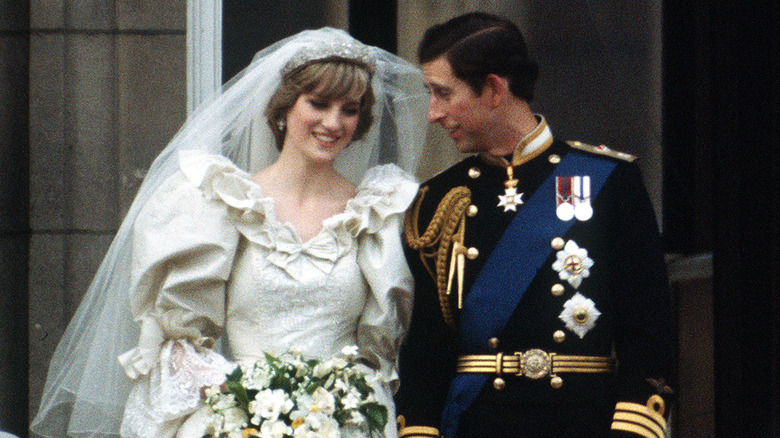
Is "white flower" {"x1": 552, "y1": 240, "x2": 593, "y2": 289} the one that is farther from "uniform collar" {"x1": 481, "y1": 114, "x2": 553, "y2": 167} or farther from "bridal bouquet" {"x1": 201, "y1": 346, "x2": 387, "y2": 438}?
"bridal bouquet" {"x1": 201, "y1": 346, "x2": 387, "y2": 438}

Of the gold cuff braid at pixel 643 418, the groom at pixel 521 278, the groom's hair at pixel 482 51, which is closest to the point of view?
the gold cuff braid at pixel 643 418

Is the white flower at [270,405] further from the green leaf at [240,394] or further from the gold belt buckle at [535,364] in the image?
the gold belt buckle at [535,364]

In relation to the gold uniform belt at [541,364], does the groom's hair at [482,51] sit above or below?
above

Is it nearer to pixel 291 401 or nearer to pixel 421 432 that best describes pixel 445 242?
pixel 421 432

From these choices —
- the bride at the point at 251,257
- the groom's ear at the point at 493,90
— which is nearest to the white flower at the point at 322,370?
the bride at the point at 251,257

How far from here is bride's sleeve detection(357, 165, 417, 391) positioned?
12.7ft

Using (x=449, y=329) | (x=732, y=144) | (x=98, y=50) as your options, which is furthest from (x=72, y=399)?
(x=732, y=144)

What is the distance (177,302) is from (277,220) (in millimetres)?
416

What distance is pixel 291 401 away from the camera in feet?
11.0

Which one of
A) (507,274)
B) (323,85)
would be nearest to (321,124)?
(323,85)

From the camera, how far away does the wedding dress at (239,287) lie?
12.4 feet

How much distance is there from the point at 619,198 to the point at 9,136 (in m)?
3.08

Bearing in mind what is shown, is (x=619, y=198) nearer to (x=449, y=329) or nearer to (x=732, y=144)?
(x=449, y=329)

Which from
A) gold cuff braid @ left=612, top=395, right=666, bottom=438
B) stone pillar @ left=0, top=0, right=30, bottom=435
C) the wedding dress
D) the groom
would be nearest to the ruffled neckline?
the wedding dress
